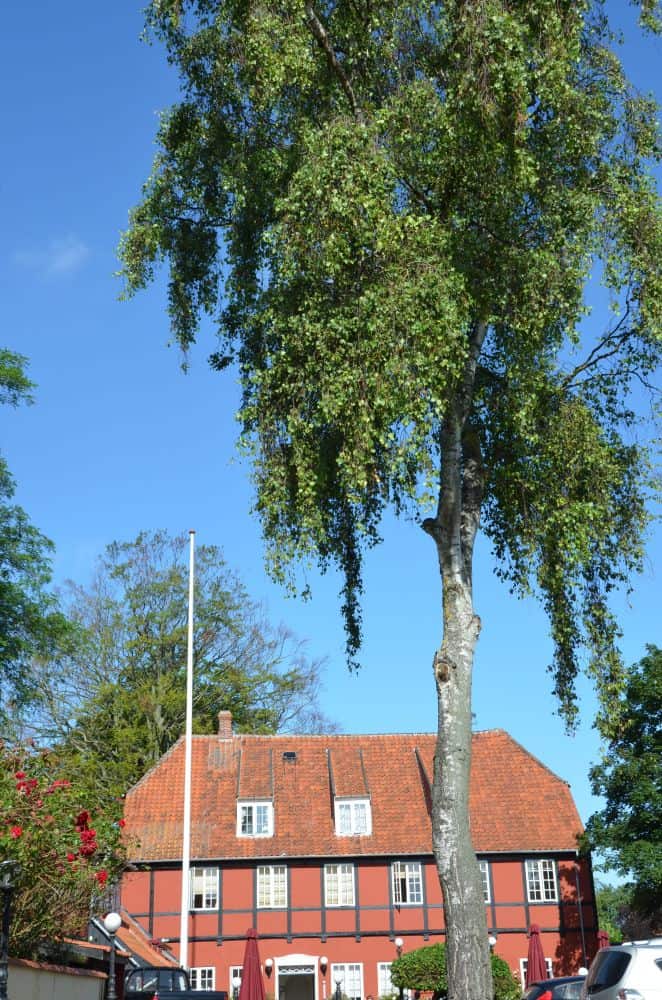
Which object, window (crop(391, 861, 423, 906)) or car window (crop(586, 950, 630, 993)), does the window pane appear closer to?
window (crop(391, 861, 423, 906))

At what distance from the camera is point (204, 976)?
34.3m

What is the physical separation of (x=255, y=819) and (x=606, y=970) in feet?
82.5

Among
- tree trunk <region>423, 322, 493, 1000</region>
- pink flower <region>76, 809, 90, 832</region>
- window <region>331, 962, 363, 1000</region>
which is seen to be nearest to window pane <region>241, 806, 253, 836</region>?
window <region>331, 962, 363, 1000</region>

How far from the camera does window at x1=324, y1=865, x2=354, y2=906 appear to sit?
35.2 metres

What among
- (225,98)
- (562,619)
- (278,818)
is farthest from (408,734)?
(225,98)

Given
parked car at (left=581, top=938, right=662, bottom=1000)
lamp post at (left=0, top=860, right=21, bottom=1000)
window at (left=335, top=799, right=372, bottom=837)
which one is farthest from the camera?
window at (left=335, top=799, right=372, bottom=837)

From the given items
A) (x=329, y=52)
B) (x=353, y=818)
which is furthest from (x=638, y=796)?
(x=329, y=52)

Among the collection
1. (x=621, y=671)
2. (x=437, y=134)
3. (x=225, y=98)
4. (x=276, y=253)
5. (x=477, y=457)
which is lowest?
(x=621, y=671)

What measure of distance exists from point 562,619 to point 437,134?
657 cm

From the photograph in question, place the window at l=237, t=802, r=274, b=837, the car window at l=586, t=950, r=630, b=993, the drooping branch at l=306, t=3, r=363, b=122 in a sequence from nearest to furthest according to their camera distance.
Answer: the car window at l=586, t=950, r=630, b=993, the drooping branch at l=306, t=3, r=363, b=122, the window at l=237, t=802, r=274, b=837

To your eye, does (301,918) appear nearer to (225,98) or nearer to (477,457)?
(477,457)

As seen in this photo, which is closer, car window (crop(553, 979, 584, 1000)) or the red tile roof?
car window (crop(553, 979, 584, 1000))

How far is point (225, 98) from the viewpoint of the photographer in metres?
15.6

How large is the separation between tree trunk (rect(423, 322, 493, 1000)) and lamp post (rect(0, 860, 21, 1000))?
4.53m
